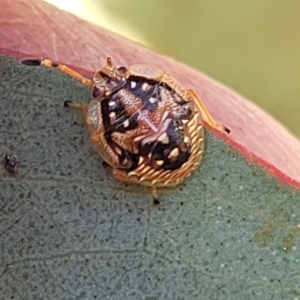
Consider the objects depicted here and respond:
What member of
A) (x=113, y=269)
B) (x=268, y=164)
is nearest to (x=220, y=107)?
(x=268, y=164)

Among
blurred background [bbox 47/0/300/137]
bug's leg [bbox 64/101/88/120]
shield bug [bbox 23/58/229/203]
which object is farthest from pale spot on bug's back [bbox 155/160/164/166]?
blurred background [bbox 47/0/300/137]

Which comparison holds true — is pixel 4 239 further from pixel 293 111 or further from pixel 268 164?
pixel 293 111

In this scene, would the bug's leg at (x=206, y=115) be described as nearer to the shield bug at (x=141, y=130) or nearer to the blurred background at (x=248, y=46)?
the shield bug at (x=141, y=130)

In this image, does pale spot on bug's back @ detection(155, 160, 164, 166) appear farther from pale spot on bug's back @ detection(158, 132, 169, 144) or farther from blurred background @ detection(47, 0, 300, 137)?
blurred background @ detection(47, 0, 300, 137)

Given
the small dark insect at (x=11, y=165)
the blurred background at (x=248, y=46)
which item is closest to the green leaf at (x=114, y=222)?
the small dark insect at (x=11, y=165)

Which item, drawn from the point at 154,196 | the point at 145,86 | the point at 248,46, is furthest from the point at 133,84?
the point at 248,46

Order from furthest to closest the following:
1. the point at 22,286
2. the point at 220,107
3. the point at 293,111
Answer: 1. the point at 293,111
2. the point at 220,107
3. the point at 22,286
